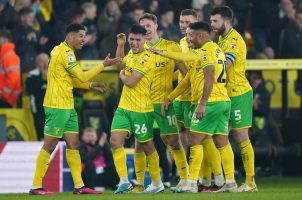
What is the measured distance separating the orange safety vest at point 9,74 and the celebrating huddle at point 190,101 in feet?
16.1

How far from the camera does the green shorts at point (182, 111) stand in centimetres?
2094

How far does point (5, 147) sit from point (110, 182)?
6.94 ft

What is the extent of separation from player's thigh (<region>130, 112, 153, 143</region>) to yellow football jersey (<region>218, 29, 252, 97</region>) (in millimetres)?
1335

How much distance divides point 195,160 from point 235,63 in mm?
1741

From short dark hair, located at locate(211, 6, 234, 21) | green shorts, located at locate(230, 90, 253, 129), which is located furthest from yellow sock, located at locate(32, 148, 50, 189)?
short dark hair, located at locate(211, 6, 234, 21)

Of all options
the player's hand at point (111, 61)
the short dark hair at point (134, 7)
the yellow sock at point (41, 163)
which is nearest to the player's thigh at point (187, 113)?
the player's hand at point (111, 61)

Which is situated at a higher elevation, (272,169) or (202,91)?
(202,91)

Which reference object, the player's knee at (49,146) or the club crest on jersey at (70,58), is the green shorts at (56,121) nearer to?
the player's knee at (49,146)

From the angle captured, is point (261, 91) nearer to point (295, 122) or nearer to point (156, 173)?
point (295, 122)

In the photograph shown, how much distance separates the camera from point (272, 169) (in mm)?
26719

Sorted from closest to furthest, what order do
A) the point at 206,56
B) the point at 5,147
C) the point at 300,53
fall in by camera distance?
the point at 206,56
the point at 5,147
the point at 300,53

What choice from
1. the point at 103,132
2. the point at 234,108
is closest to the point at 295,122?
the point at 103,132

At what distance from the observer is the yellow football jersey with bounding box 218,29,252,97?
20.7 metres

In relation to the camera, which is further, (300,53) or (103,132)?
(300,53)
